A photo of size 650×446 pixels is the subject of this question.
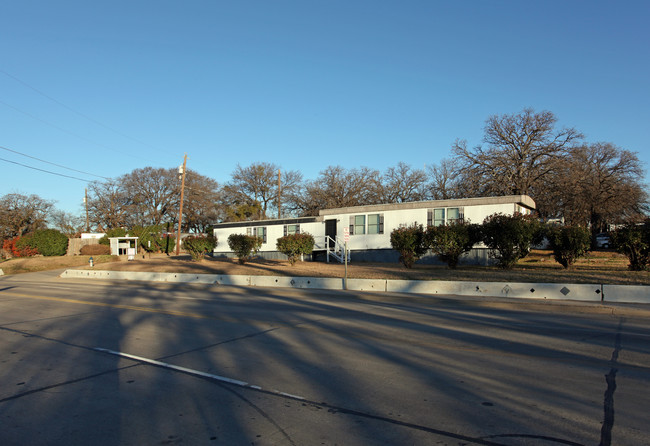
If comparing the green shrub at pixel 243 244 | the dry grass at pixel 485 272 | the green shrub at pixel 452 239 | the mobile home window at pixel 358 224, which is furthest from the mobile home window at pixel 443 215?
the green shrub at pixel 243 244

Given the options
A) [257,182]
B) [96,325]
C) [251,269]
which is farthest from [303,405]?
[257,182]

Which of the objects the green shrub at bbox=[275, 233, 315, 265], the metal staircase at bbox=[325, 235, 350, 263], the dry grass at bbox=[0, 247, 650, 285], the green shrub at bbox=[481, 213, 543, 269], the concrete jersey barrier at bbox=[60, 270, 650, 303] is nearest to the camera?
the concrete jersey barrier at bbox=[60, 270, 650, 303]

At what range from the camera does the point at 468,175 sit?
4228cm

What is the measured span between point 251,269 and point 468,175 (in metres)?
24.9

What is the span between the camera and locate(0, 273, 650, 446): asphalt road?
4328mm

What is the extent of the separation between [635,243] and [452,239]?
7.56m

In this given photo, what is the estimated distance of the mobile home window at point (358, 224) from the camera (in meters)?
32.4

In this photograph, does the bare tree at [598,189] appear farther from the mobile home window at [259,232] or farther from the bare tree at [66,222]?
the bare tree at [66,222]

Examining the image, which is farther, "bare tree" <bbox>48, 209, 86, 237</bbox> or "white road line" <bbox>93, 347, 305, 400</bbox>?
"bare tree" <bbox>48, 209, 86, 237</bbox>

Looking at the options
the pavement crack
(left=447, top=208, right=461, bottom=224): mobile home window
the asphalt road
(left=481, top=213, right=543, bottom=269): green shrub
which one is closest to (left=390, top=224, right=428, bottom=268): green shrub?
(left=481, top=213, right=543, bottom=269): green shrub

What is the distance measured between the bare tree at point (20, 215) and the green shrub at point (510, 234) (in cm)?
6746

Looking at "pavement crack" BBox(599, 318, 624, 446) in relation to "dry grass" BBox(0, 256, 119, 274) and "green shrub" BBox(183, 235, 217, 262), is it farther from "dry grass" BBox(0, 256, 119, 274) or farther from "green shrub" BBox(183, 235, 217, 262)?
"dry grass" BBox(0, 256, 119, 274)

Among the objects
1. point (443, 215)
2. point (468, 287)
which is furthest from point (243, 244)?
point (468, 287)

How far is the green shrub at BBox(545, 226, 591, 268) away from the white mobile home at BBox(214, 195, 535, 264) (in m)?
6.29
